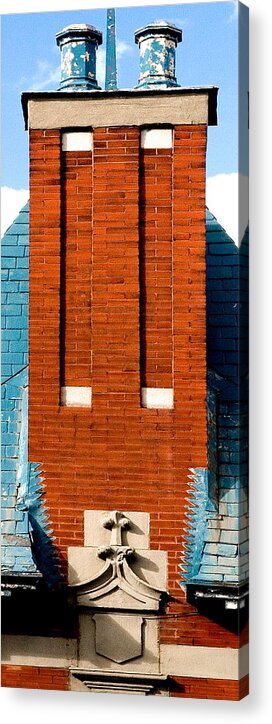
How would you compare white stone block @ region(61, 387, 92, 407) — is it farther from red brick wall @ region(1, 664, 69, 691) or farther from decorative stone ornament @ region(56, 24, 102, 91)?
decorative stone ornament @ region(56, 24, 102, 91)

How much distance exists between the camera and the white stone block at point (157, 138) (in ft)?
18.6

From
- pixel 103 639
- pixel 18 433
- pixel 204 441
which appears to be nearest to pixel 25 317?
pixel 18 433

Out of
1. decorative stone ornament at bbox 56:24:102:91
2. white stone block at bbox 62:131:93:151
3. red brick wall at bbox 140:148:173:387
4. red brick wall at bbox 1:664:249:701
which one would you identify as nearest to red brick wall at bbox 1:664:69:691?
red brick wall at bbox 1:664:249:701

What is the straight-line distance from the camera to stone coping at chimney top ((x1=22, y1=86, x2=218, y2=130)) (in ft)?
18.4

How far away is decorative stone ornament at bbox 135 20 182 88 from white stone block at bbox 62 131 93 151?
0.29 metres

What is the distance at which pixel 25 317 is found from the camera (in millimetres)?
5824

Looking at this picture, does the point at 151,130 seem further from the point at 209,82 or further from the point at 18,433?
the point at 18,433

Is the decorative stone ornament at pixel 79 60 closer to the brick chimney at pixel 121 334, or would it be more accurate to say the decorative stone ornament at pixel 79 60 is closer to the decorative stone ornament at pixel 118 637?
the brick chimney at pixel 121 334

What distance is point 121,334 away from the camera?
572 cm

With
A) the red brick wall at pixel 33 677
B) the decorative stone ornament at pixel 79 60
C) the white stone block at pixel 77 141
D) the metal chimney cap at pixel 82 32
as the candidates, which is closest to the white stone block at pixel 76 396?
the white stone block at pixel 77 141

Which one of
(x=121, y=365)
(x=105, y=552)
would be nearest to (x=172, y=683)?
(x=105, y=552)

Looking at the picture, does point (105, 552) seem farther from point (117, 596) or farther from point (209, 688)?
point (209, 688)

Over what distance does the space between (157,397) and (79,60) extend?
4.21ft

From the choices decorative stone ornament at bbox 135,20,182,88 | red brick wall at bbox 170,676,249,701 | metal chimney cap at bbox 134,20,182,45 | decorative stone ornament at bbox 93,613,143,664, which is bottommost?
red brick wall at bbox 170,676,249,701
